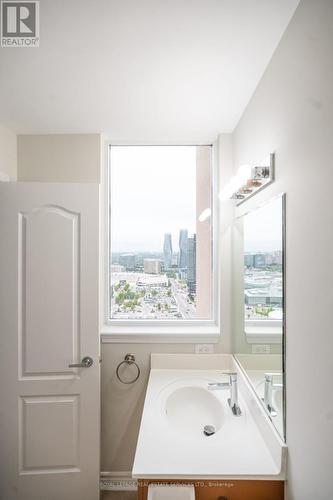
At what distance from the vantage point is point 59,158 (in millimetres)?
2053

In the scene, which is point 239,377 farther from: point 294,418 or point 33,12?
point 33,12

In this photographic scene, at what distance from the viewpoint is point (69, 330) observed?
6.20ft

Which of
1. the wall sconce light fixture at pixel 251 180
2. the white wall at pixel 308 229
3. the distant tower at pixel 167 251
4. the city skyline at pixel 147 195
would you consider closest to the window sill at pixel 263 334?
the white wall at pixel 308 229

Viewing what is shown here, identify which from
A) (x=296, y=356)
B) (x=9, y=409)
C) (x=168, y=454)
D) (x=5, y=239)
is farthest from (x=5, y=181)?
(x=296, y=356)

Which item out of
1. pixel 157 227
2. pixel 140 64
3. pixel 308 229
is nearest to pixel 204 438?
pixel 308 229

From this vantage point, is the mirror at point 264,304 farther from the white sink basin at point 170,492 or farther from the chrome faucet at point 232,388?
the white sink basin at point 170,492

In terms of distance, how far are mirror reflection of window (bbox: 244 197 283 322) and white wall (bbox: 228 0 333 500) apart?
3.9 inches

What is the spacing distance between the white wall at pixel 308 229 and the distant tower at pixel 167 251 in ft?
3.69

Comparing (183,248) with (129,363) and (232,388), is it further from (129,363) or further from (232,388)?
(232,388)

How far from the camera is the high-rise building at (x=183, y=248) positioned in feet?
7.31

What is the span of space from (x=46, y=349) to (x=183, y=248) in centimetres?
118

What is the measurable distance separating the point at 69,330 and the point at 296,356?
1408 millimetres

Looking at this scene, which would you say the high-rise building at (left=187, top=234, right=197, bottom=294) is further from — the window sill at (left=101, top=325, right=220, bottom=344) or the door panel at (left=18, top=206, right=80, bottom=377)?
the door panel at (left=18, top=206, right=80, bottom=377)

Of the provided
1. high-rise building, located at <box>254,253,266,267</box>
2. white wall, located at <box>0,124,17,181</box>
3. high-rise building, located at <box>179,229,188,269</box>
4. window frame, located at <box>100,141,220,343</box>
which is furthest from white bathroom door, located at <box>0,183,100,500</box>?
high-rise building, located at <box>254,253,266,267</box>
